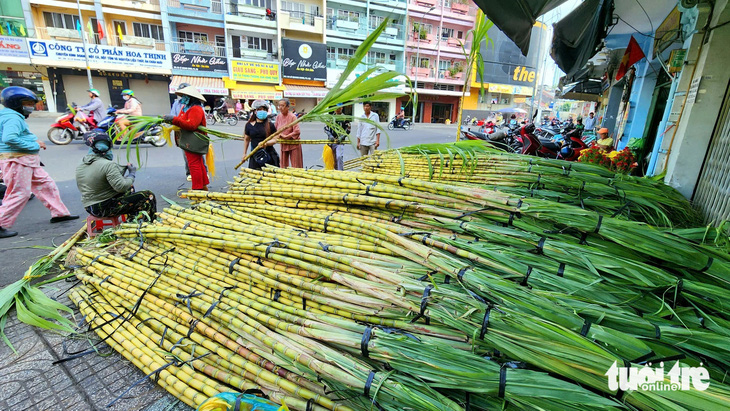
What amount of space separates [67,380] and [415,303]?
1792mm

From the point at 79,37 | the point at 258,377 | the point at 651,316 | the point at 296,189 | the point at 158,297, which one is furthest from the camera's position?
the point at 79,37

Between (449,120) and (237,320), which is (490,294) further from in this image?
(449,120)

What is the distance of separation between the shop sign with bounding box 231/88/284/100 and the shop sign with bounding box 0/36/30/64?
965 cm

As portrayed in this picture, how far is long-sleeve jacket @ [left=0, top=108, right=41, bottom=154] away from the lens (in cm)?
345

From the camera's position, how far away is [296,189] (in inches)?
94.8

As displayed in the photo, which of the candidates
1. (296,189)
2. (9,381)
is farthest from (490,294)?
(9,381)

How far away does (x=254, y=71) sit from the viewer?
21.7 metres

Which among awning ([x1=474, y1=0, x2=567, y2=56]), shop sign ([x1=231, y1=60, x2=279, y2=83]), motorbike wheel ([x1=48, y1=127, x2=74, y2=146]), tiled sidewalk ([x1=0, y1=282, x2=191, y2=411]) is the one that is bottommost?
tiled sidewalk ([x1=0, y1=282, x2=191, y2=411])

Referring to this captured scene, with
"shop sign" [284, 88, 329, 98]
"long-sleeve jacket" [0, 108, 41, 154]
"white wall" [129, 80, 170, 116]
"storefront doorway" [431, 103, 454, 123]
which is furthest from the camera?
"storefront doorway" [431, 103, 454, 123]

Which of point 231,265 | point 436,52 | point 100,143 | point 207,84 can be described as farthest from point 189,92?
point 436,52

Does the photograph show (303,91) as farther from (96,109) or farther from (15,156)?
(15,156)

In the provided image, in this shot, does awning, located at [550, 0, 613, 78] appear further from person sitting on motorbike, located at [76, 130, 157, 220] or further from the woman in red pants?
person sitting on motorbike, located at [76, 130, 157, 220]

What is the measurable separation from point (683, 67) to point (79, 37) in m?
24.8

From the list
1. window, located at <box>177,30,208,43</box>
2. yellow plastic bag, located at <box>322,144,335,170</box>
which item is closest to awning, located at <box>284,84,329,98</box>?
window, located at <box>177,30,208,43</box>
